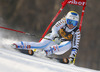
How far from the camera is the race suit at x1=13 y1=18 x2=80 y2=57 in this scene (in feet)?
6.61

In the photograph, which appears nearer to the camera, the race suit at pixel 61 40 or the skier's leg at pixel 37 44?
the skier's leg at pixel 37 44

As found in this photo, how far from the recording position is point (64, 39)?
2.08 meters

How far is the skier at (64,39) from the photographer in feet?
6.60

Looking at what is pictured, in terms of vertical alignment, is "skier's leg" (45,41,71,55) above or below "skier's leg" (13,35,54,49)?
below

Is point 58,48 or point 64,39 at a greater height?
point 64,39

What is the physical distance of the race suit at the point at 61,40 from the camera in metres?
2.02

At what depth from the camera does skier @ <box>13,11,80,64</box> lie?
2.01 meters

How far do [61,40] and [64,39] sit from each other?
4 cm

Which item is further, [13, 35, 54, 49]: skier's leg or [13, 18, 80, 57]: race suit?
[13, 18, 80, 57]: race suit

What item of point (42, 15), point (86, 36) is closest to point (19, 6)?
point (42, 15)

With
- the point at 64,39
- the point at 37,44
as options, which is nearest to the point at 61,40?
the point at 64,39

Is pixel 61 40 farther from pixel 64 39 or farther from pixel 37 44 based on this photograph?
pixel 37 44

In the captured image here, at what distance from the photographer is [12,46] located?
6.33 feet

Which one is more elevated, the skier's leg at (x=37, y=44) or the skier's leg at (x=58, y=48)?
the skier's leg at (x=37, y=44)
